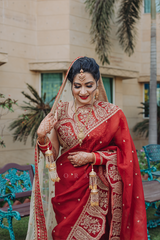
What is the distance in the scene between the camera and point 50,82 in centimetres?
855

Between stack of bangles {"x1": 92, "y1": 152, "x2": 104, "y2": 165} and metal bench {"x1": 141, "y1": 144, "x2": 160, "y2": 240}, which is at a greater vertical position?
stack of bangles {"x1": 92, "y1": 152, "x2": 104, "y2": 165}

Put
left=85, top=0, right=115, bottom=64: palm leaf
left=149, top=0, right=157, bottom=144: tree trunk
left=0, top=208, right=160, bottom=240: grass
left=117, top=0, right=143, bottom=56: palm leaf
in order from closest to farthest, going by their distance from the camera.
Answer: left=0, top=208, right=160, bottom=240: grass
left=85, top=0, right=115, bottom=64: palm leaf
left=149, top=0, right=157, bottom=144: tree trunk
left=117, top=0, right=143, bottom=56: palm leaf

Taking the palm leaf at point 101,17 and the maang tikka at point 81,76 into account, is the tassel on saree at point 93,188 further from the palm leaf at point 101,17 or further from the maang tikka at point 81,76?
the palm leaf at point 101,17

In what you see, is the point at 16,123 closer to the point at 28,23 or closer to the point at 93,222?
the point at 28,23

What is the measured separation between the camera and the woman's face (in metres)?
2.51

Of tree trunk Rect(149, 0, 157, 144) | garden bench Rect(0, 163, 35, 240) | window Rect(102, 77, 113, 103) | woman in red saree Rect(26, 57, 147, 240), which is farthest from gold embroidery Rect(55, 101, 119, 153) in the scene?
window Rect(102, 77, 113, 103)

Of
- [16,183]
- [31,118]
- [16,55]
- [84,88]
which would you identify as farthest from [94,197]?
[16,55]

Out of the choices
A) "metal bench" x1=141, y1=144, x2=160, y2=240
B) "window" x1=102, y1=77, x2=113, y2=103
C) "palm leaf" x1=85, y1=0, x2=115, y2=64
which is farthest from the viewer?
"window" x1=102, y1=77, x2=113, y2=103

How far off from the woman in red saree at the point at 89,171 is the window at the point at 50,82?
5.97 metres

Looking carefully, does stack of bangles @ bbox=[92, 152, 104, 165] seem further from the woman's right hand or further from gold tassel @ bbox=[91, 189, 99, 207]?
the woman's right hand

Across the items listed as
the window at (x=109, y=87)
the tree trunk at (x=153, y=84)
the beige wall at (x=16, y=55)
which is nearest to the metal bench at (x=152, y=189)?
the tree trunk at (x=153, y=84)

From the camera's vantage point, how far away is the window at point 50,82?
8539 mm

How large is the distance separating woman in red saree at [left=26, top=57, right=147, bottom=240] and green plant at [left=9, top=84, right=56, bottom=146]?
14.3ft

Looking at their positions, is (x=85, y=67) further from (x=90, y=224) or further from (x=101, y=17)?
(x=101, y=17)
